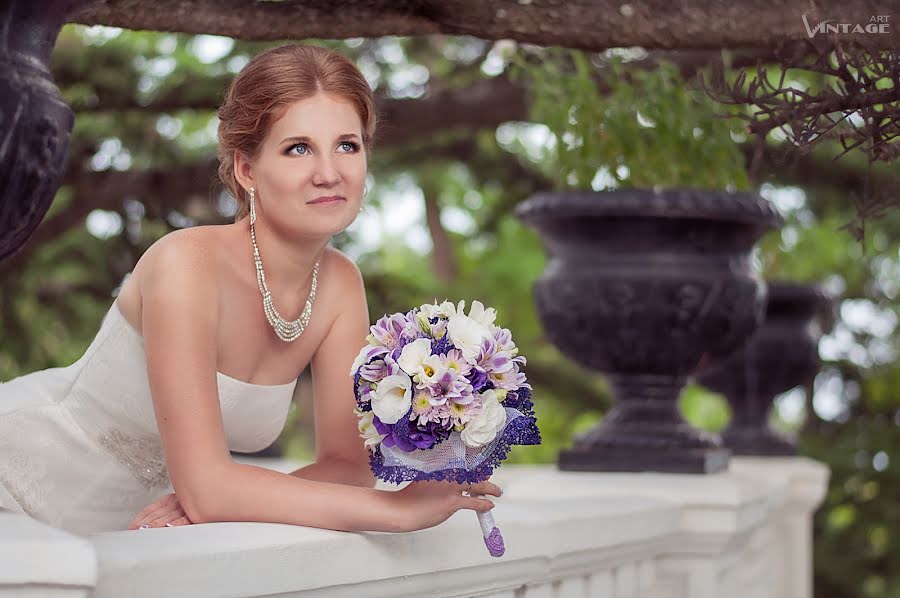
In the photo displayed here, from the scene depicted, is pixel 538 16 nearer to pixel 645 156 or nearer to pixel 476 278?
pixel 645 156

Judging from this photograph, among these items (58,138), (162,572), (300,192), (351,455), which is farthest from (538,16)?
(162,572)

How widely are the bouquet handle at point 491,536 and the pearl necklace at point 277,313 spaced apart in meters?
0.68

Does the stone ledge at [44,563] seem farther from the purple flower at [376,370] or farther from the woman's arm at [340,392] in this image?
the woman's arm at [340,392]

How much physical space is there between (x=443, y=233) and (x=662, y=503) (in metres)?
10.2

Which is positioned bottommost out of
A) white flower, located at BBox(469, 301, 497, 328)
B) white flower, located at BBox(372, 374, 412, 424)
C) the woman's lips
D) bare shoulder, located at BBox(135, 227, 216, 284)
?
white flower, located at BBox(372, 374, 412, 424)

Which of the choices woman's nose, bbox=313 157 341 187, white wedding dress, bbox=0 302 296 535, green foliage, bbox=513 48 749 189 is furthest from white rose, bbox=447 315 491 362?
green foliage, bbox=513 48 749 189

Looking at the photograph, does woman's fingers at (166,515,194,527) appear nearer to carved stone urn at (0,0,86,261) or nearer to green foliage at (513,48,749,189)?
carved stone urn at (0,0,86,261)

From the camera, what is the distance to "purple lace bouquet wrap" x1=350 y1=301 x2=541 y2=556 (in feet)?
5.87

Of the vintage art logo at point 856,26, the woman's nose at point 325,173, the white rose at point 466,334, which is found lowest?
the white rose at point 466,334

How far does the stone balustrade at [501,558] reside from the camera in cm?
140

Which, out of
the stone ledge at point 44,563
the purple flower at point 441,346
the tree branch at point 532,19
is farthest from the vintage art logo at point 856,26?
the stone ledge at point 44,563

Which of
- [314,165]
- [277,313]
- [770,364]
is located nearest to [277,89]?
[314,165]

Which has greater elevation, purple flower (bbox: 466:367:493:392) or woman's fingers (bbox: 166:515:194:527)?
purple flower (bbox: 466:367:493:392)

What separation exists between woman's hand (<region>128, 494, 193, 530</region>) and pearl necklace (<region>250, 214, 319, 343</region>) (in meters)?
0.43
